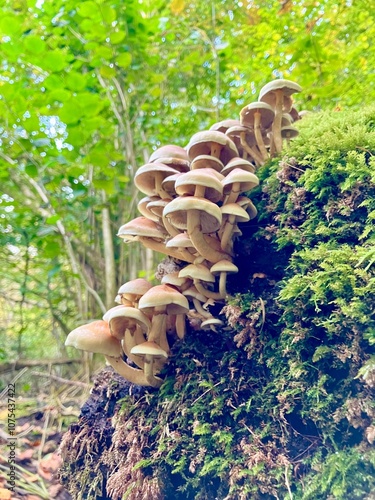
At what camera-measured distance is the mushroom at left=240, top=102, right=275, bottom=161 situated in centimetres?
186

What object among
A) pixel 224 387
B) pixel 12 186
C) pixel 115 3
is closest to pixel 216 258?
pixel 224 387

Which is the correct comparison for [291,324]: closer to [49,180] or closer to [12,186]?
[49,180]

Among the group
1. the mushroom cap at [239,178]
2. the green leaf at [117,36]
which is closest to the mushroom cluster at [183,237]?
the mushroom cap at [239,178]

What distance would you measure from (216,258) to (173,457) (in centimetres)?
87

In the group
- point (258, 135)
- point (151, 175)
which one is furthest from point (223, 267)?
point (258, 135)

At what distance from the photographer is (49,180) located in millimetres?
3197

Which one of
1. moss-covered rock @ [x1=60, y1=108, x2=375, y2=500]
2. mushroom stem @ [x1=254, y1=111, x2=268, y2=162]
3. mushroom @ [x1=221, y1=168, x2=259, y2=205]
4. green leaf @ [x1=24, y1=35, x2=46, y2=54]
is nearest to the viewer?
moss-covered rock @ [x1=60, y1=108, x2=375, y2=500]

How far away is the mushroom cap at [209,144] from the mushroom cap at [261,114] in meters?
0.22

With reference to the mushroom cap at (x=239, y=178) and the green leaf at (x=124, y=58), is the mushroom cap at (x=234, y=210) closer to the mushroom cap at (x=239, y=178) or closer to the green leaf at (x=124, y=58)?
the mushroom cap at (x=239, y=178)

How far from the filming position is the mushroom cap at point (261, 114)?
1.88m

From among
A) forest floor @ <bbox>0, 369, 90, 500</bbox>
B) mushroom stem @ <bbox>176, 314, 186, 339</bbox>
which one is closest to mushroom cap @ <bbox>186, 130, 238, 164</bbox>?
mushroom stem @ <bbox>176, 314, 186, 339</bbox>

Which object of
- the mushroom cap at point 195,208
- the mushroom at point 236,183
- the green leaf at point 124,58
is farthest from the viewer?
the green leaf at point 124,58

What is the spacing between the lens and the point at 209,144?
183cm

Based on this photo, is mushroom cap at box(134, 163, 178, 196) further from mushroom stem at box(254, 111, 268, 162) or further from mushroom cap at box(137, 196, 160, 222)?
mushroom stem at box(254, 111, 268, 162)
